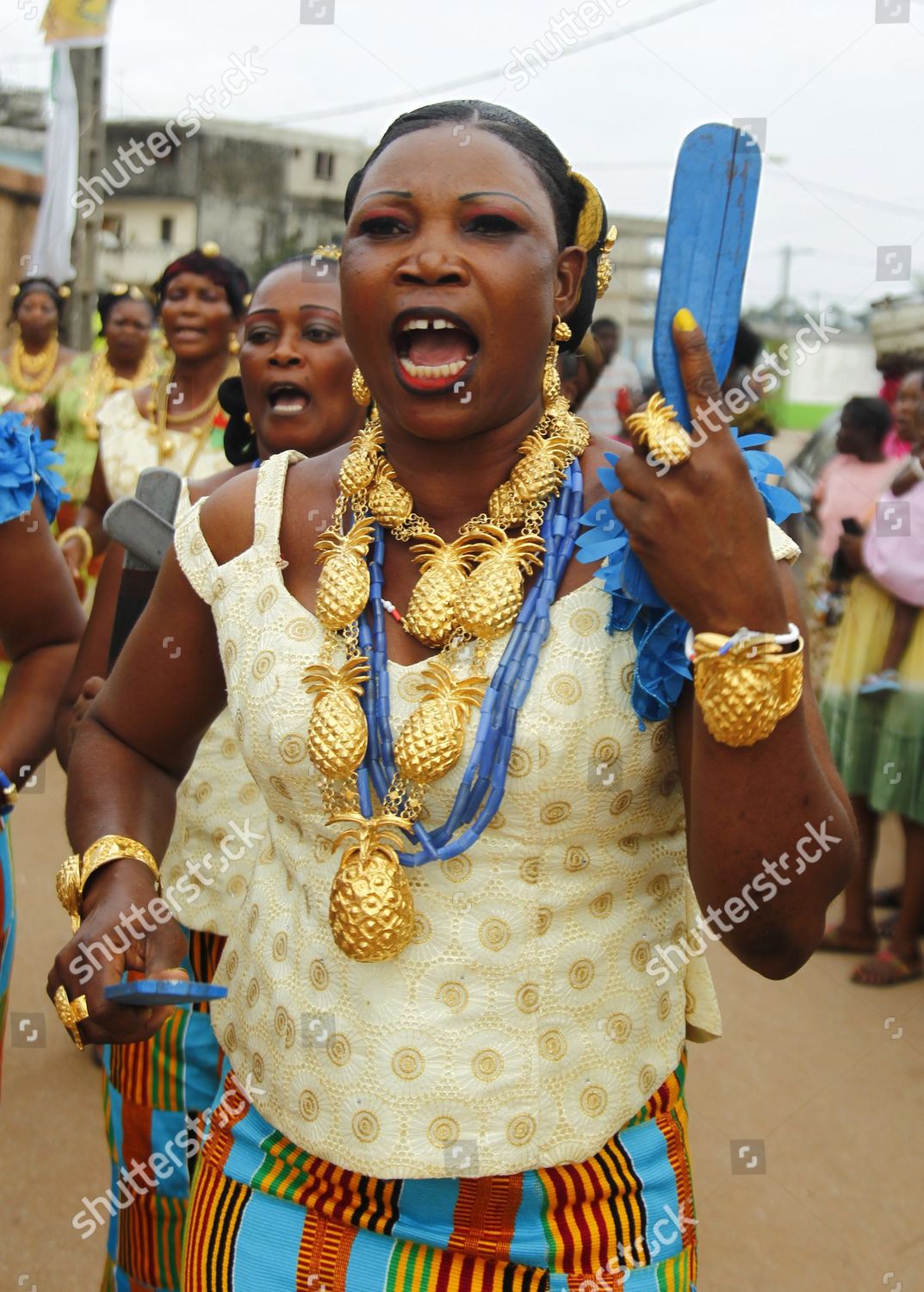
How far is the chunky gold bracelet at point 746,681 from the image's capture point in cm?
146

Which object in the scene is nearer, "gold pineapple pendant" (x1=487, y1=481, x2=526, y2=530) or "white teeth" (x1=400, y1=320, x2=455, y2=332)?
"white teeth" (x1=400, y1=320, x2=455, y2=332)

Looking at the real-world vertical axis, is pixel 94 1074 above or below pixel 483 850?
below

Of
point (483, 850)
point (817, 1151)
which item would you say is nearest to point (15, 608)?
point (483, 850)

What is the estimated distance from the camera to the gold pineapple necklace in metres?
1.73

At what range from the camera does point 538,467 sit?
1.89m

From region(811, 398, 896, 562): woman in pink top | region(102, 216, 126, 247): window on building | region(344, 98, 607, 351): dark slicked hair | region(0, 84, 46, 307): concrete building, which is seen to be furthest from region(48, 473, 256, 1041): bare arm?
region(102, 216, 126, 247): window on building

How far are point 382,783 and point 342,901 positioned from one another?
0.15 meters

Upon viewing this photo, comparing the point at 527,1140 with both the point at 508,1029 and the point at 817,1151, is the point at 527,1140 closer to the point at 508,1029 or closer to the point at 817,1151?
the point at 508,1029

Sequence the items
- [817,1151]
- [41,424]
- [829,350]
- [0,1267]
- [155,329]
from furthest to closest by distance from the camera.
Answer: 1. [829,350]
2. [155,329]
3. [41,424]
4. [817,1151]
5. [0,1267]

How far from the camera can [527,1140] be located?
5.77 feet

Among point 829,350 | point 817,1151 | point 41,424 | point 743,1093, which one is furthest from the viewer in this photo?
point 829,350

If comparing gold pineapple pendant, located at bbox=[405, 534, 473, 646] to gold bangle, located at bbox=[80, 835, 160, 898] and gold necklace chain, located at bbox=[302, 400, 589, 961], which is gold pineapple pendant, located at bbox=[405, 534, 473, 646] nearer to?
gold necklace chain, located at bbox=[302, 400, 589, 961]

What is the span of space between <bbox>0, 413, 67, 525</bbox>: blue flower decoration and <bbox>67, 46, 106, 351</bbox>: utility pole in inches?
358

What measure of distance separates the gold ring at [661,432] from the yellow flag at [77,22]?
1113 centimetres
